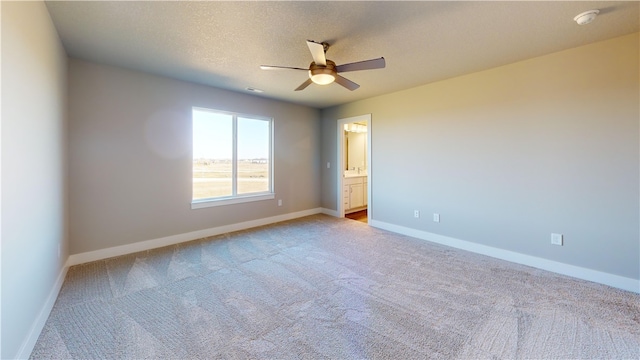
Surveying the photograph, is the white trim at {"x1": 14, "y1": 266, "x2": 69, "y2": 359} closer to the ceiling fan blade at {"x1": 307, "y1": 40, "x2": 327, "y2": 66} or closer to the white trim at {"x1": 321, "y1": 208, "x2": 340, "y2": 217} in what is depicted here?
the ceiling fan blade at {"x1": 307, "y1": 40, "x2": 327, "y2": 66}

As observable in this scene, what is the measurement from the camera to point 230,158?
463 cm

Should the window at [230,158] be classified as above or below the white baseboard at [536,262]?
above

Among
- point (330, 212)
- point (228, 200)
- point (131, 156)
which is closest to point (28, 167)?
point (131, 156)

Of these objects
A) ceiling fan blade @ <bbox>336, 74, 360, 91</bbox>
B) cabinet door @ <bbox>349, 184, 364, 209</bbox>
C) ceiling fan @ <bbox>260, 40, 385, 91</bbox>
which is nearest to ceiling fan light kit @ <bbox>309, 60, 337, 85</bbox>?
ceiling fan @ <bbox>260, 40, 385, 91</bbox>

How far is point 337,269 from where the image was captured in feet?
9.92

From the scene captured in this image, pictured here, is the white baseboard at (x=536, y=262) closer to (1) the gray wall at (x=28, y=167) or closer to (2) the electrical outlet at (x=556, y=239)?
(2) the electrical outlet at (x=556, y=239)

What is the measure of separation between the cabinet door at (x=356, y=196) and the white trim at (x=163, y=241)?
156 centimetres

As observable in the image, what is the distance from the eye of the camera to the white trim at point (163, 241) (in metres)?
3.20

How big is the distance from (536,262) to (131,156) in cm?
540

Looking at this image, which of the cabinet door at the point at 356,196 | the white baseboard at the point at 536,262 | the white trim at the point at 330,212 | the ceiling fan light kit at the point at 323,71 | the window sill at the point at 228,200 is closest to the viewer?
the ceiling fan light kit at the point at 323,71

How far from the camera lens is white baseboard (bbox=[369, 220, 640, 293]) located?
8.54 feet

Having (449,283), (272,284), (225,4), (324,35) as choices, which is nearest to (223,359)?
(272,284)

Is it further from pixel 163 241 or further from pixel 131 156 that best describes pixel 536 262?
pixel 131 156

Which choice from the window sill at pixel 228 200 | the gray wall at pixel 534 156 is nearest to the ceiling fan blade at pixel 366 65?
the gray wall at pixel 534 156
